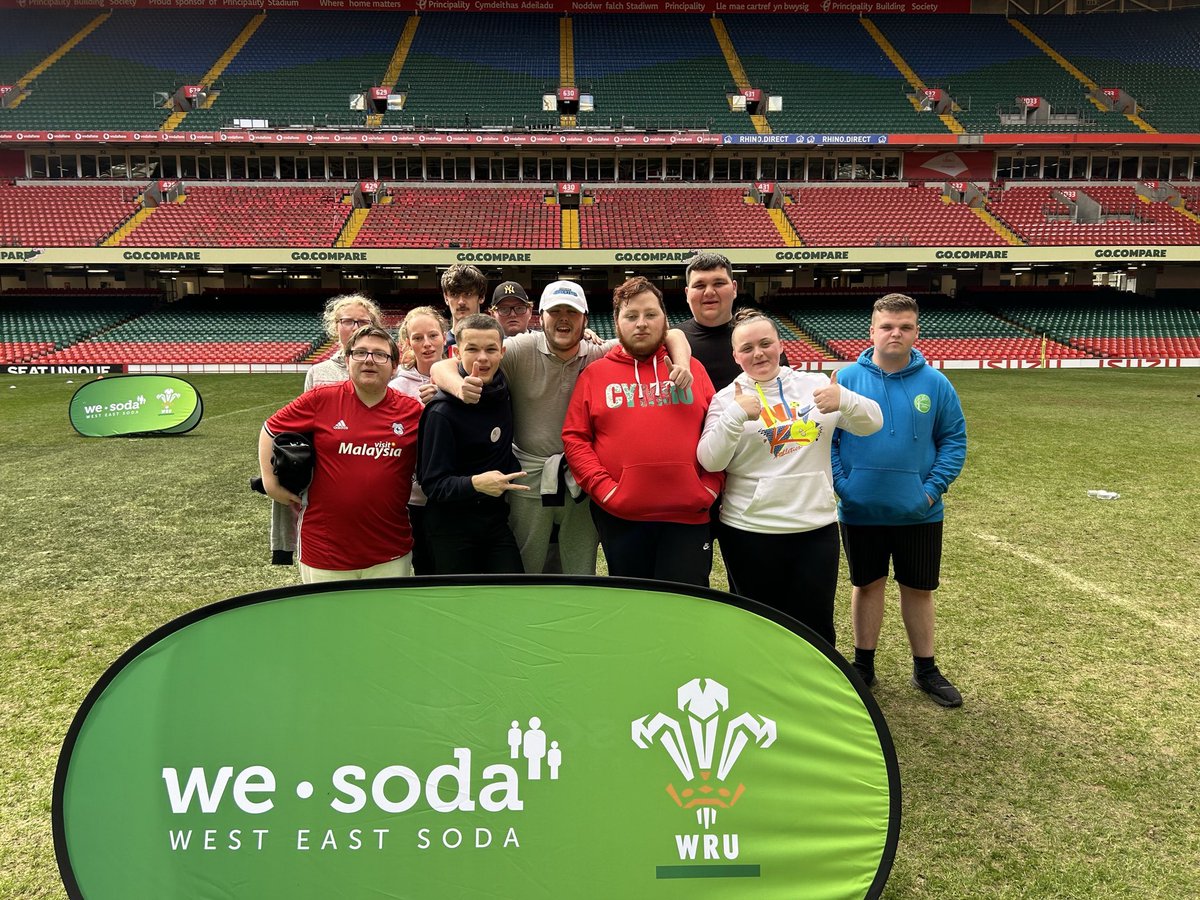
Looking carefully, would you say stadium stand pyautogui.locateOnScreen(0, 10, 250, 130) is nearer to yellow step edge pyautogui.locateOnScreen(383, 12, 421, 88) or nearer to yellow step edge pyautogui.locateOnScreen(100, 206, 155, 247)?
yellow step edge pyautogui.locateOnScreen(100, 206, 155, 247)

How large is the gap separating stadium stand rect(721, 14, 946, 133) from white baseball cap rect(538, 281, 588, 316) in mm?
33865

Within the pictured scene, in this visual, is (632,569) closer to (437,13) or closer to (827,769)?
(827,769)

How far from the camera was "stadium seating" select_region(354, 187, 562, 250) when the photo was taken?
29547 millimetres

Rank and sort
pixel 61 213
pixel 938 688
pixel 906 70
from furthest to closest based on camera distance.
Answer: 1. pixel 906 70
2. pixel 61 213
3. pixel 938 688

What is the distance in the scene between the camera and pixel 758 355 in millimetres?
2811

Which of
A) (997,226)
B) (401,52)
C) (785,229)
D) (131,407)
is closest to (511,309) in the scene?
(131,407)

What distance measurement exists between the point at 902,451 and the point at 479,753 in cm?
240

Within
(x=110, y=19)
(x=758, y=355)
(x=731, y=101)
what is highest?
(x=110, y=19)

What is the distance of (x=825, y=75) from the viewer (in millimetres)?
37062

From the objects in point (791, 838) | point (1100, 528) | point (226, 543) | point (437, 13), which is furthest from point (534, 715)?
point (437, 13)

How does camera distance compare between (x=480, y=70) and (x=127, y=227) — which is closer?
(x=127, y=227)

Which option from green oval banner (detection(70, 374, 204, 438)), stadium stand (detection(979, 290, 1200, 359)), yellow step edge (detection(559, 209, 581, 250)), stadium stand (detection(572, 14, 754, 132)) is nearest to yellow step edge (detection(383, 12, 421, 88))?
stadium stand (detection(572, 14, 754, 132))

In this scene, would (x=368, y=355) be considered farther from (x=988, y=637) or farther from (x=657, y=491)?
(x=988, y=637)

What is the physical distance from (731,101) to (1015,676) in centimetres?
3622
